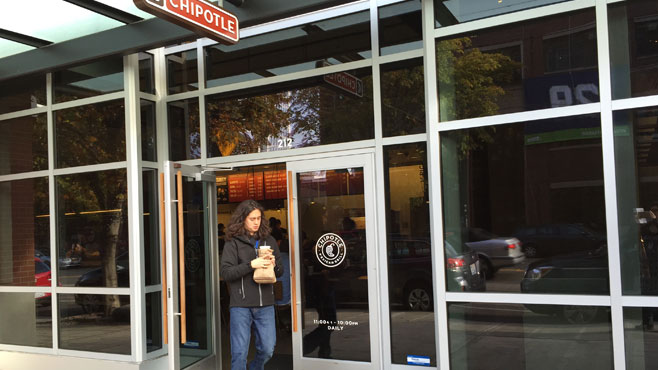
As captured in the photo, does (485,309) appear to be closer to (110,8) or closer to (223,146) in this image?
(223,146)

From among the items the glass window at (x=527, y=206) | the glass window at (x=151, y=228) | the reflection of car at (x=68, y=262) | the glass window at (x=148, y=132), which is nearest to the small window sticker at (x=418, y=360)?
the glass window at (x=527, y=206)

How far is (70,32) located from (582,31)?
5.03m

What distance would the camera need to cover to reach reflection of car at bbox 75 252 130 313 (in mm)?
6473

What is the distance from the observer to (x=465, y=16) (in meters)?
4.67

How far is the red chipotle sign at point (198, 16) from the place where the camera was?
4.16 metres

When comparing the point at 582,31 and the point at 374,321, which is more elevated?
the point at 582,31

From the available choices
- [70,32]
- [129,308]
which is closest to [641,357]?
[129,308]

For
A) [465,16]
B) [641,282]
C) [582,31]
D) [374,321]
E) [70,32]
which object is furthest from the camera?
[70,32]

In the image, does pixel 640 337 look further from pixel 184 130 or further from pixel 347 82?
pixel 184 130

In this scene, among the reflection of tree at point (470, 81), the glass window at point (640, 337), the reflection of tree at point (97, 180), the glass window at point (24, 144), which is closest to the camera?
the glass window at point (640, 337)

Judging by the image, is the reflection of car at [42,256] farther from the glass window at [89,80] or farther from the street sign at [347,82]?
the street sign at [347,82]

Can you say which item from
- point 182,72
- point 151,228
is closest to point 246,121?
point 182,72

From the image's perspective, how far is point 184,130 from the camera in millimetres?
6758

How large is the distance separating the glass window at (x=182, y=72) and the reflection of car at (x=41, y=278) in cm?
266
